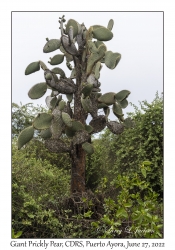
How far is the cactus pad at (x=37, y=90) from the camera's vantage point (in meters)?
3.14

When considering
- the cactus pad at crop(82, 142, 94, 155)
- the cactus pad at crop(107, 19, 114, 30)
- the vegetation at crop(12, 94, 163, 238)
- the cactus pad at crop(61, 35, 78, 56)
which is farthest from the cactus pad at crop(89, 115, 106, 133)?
the cactus pad at crop(107, 19, 114, 30)

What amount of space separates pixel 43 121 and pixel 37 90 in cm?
30

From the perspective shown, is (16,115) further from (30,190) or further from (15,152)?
(30,190)

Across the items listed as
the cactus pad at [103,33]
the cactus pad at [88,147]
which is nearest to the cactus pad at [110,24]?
the cactus pad at [103,33]

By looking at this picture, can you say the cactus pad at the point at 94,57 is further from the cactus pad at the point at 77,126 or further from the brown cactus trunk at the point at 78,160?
the cactus pad at the point at 77,126

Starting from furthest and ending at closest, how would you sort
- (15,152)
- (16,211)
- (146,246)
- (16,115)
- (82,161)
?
(16,115)
(15,152)
(82,161)
(16,211)
(146,246)

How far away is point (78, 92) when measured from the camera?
321 cm

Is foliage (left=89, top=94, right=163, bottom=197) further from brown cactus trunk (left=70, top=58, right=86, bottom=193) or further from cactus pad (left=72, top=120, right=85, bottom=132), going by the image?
cactus pad (left=72, top=120, right=85, bottom=132)

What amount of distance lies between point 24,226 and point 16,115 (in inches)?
87.4

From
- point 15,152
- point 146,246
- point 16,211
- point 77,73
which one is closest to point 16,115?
point 15,152

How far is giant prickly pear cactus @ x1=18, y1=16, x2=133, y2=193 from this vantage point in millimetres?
3016

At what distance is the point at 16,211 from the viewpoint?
9.54ft

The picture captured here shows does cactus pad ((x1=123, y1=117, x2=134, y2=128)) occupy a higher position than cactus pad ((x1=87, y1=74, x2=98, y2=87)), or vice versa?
cactus pad ((x1=87, y1=74, x2=98, y2=87))

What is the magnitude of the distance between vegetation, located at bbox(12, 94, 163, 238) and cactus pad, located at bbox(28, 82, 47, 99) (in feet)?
1.99
